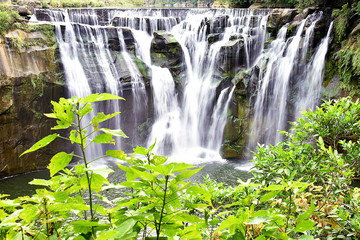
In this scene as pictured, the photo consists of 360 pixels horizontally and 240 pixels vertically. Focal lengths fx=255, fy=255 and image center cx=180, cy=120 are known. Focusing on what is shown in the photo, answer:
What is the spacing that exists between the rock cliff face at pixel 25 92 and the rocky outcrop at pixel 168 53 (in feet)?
17.0

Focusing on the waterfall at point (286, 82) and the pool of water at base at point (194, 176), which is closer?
the pool of water at base at point (194, 176)

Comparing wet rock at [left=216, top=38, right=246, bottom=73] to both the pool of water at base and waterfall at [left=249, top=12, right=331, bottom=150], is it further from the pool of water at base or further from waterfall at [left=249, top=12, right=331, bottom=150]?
the pool of water at base

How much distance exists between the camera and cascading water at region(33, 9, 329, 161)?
1196 centimetres

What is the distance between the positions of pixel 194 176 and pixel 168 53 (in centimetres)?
742

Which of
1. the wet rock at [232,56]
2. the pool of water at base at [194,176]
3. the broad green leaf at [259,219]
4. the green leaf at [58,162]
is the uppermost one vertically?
the green leaf at [58,162]

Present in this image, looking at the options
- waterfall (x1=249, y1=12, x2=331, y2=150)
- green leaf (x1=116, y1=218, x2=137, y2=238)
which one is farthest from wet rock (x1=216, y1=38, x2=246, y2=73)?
green leaf (x1=116, y1=218, x2=137, y2=238)

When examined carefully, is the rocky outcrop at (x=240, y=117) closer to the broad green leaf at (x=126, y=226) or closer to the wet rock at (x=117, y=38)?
the wet rock at (x=117, y=38)

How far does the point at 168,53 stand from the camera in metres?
14.3

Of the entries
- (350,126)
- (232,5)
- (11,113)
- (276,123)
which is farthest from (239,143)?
(232,5)

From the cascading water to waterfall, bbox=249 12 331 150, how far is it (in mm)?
44

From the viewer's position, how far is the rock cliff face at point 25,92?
33.0 ft

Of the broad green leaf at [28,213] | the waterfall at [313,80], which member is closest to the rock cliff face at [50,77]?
the waterfall at [313,80]

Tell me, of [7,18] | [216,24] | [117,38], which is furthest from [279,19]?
[7,18]

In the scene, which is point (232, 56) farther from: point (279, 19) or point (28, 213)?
point (28, 213)
